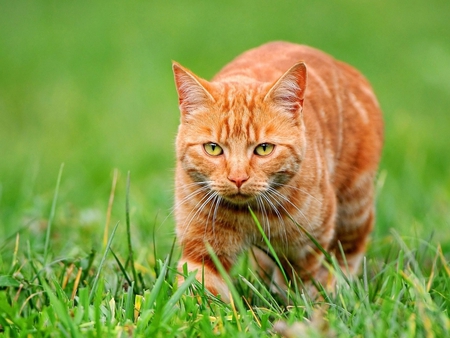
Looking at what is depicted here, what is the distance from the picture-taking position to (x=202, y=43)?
9.58 meters

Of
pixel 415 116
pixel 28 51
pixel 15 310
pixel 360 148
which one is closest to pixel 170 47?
pixel 28 51

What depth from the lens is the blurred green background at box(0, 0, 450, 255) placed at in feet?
15.8

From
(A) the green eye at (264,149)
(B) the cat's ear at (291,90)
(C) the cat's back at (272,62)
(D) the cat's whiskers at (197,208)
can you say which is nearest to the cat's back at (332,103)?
(C) the cat's back at (272,62)

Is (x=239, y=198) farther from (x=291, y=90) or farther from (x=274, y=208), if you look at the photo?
(x=291, y=90)

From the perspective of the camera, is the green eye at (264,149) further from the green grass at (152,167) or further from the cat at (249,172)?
the green grass at (152,167)

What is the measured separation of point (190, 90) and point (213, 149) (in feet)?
0.95

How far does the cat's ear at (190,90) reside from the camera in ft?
11.0

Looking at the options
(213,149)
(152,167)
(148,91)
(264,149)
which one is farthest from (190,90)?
(148,91)

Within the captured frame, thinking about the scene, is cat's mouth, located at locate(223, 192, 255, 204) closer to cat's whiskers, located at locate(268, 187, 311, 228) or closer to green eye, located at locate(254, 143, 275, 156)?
cat's whiskers, located at locate(268, 187, 311, 228)

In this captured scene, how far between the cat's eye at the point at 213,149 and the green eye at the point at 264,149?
16 centimetres

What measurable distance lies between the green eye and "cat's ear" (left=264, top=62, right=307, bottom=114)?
200mm

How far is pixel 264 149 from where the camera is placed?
3.37m

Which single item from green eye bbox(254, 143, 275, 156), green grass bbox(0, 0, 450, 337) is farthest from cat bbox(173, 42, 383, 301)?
green grass bbox(0, 0, 450, 337)

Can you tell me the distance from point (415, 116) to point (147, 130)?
2632mm
